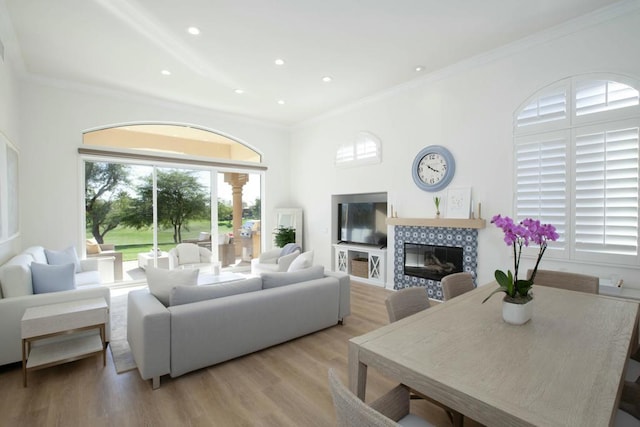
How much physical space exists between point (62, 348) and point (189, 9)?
338 centimetres

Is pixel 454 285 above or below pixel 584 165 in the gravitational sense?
below

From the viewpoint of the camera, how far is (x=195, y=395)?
2279 millimetres

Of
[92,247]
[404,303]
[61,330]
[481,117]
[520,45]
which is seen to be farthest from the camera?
[92,247]

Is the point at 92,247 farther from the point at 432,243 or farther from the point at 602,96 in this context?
the point at 602,96

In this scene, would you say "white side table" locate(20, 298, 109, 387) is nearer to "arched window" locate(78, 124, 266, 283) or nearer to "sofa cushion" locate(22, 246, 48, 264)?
"sofa cushion" locate(22, 246, 48, 264)


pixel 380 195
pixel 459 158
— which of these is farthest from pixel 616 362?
pixel 380 195

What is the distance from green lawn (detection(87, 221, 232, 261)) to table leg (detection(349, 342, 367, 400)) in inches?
215

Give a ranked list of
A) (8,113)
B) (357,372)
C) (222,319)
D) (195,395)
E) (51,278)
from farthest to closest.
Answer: (8,113) → (51,278) → (222,319) → (195,395) → (357,372)

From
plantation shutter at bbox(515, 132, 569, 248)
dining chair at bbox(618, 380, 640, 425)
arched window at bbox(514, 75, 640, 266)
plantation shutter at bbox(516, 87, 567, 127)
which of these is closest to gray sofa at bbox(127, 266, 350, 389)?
dining chair at bbox(618, 380, 640, 425)

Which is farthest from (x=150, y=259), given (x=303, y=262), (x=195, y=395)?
(x=195, y=395)

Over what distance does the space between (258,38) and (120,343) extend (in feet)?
12.1

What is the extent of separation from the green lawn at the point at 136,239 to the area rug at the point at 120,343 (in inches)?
53.6

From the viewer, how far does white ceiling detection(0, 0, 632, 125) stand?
3043 mm

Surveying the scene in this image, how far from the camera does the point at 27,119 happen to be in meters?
4.58
